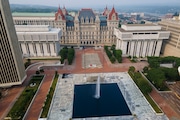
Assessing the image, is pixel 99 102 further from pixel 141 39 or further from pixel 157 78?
pixel 141 39

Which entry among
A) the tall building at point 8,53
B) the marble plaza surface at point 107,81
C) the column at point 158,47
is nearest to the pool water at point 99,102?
the marble plaza surface at point 107,81

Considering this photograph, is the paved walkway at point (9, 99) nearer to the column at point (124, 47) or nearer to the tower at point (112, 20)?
the column at point (124, 47)

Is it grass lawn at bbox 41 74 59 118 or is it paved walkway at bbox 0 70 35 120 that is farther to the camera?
paved walkway at bbox 0 70 35 120

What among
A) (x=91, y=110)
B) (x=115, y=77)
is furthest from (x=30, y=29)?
(x=91, y=110)

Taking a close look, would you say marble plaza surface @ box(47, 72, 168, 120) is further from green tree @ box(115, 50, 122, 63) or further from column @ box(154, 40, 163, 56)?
column @ box(154, 40, 163, 56)

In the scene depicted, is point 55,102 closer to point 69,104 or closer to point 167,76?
point 69,104

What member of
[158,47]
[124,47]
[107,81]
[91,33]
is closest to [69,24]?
[91,33]

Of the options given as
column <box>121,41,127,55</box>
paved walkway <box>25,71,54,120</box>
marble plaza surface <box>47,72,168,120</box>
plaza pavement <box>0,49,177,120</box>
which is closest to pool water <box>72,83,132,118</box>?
marble plaza surface <box>47,72,168,120</box>
